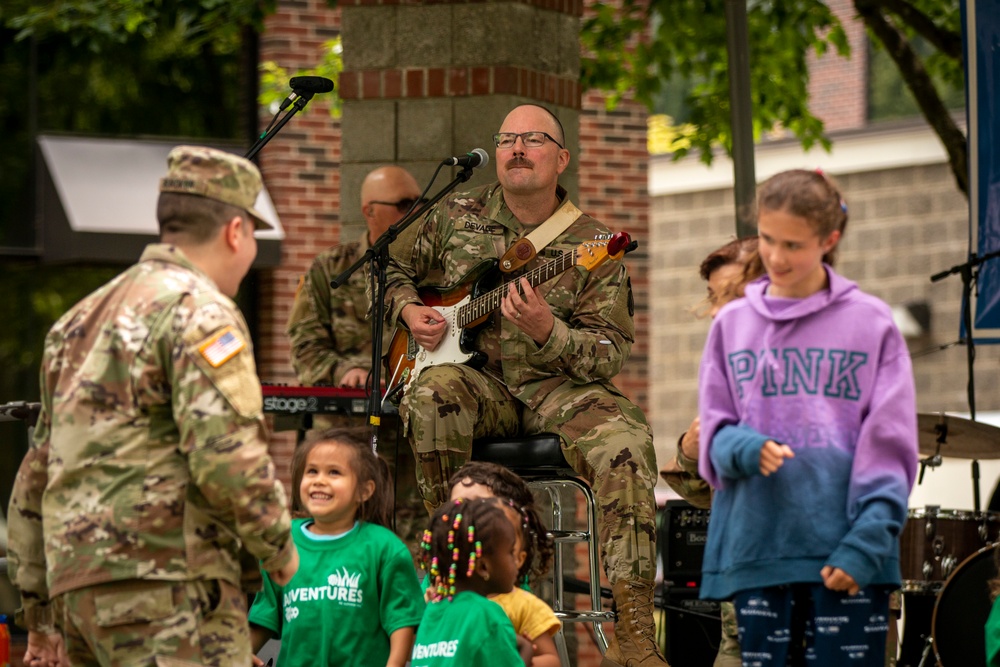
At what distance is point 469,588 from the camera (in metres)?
4.62

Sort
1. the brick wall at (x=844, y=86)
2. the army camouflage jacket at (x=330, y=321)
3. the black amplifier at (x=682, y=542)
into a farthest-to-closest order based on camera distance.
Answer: the brick wall at (x=844, y=86) < the army camouflage jacket at (x=330, y=321) < the black amplifier at (x=682, y=542)

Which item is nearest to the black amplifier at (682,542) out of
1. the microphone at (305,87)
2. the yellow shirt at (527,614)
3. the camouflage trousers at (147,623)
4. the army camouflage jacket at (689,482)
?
the army camouflage jacket at (689,482)

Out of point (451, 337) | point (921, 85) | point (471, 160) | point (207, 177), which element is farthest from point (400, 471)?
point (921, 85)

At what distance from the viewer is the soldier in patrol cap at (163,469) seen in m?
3.81

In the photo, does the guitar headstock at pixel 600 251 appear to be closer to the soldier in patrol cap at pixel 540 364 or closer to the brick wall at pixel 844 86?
the soldier in patrol cap at pixel 540 364

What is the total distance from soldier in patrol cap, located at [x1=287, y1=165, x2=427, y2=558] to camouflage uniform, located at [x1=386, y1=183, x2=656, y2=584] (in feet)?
3.96

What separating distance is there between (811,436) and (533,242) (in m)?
2.52

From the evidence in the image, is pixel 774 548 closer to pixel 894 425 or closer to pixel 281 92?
pixel 894 425

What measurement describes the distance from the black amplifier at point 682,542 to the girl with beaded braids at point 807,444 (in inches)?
130

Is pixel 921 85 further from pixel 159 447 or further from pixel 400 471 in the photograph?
pixel 159 447

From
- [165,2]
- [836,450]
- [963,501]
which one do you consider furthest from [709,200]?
[836,450]

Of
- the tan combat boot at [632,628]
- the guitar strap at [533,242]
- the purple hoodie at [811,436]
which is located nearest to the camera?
the purple hoodie at [811,436]

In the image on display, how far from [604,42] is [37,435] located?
6941 millimetres

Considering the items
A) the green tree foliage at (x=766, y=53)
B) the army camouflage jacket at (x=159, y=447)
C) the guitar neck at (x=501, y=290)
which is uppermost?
the green tree foliage at (x=766, y=53)
